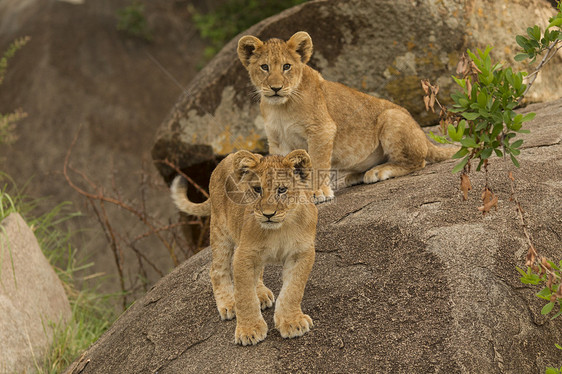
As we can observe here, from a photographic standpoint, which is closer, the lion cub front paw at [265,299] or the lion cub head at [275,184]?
the lion cub head at [275,184]

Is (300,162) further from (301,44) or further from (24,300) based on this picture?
(24,300)

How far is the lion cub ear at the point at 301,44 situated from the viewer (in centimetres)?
598

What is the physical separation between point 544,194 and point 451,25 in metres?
3.77

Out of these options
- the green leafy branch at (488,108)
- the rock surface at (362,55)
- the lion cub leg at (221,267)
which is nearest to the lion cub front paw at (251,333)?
the lion cub leg at (221,267)

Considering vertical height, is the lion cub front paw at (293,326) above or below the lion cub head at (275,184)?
below

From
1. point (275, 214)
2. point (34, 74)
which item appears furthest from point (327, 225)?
point (34, 74)

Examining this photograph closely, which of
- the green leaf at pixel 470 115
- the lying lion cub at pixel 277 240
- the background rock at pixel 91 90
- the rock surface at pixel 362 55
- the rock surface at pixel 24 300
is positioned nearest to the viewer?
the green leaf at pixel 470 115

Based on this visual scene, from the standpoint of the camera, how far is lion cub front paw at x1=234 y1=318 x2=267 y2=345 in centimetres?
421

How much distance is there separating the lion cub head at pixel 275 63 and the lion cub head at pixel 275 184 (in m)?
1.75

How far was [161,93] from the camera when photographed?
16156 mm

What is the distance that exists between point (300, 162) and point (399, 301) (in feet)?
3.84

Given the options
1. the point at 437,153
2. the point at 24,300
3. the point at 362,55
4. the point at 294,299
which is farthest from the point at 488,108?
the point at 362,55

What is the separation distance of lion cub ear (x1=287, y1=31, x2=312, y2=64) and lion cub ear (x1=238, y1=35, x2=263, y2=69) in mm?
308

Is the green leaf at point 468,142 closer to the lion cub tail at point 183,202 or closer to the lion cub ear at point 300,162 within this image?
the lion cub ear at point 300,162
